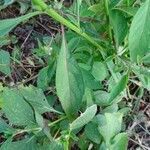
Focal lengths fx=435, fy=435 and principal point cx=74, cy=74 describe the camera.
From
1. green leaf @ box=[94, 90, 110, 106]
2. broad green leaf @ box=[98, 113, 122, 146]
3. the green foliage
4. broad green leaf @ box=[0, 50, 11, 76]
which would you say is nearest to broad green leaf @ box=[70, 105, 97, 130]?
the green foliage

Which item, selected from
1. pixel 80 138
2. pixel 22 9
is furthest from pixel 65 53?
pixel 22 9

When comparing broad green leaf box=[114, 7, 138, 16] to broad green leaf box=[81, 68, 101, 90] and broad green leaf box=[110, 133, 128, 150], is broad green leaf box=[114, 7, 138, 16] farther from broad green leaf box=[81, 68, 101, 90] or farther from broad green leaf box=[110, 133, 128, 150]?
broad green leaf box=[110, 133, 128, 150]

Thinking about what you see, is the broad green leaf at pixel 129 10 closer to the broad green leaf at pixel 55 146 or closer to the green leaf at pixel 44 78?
the green leaf at pixel 44 78

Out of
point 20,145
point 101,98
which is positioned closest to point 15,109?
point 20,145

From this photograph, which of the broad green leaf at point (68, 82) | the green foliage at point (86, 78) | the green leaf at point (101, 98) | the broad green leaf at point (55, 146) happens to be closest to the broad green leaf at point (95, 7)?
the green foliage at point (86, 78)

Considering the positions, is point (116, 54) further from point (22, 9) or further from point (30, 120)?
point (22, 9)
